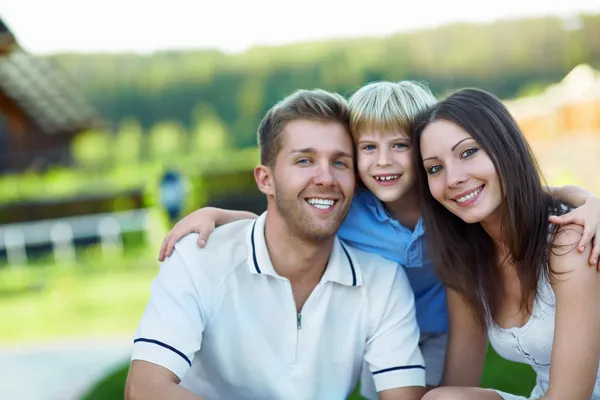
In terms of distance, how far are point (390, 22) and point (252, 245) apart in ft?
33.8

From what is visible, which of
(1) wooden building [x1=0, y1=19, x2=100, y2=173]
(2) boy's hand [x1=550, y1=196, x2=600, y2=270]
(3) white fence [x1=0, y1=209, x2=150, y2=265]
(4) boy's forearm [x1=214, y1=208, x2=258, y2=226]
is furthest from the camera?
(1) wooden building [x1=0, y1=19, x2=100, y2=173]

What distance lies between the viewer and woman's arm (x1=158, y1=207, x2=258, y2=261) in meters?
2.73

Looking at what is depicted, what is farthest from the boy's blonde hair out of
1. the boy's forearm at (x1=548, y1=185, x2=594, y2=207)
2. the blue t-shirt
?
the boy's forearm at (x1=548, y1=185, x2=594, y2=207)

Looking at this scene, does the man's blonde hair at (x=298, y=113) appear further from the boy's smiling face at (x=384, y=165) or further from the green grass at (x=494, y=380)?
the green grass at (x=494, y=380)

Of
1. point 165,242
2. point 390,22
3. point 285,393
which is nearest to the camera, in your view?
point 285,393

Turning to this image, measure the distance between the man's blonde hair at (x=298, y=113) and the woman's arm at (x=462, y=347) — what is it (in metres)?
0.76

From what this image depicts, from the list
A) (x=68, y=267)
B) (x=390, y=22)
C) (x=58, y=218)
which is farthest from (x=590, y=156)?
(x=58, y=218)

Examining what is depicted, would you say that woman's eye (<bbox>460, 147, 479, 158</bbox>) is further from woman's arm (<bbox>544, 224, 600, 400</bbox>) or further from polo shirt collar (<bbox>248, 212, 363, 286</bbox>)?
polo shirt collar (<bbox>248, 212, 363, 286</bbox>)

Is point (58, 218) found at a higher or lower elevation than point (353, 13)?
lower

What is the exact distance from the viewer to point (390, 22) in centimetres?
1240

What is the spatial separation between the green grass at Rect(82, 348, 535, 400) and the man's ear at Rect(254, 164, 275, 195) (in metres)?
1.81

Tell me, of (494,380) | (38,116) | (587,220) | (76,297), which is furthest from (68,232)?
(587,220)

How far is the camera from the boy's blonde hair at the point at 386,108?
281 cm

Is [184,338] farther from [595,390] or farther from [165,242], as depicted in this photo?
[595,390]
